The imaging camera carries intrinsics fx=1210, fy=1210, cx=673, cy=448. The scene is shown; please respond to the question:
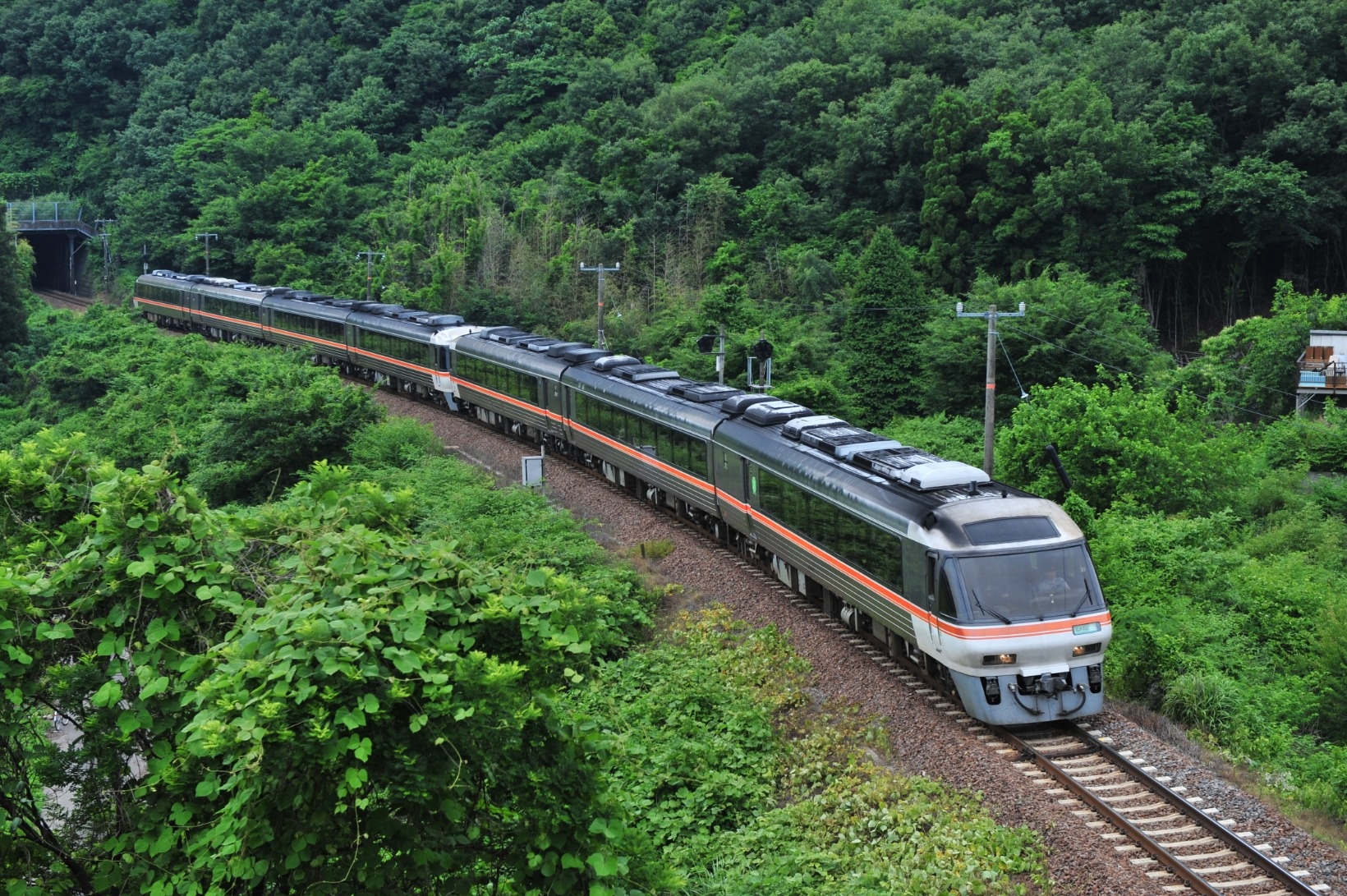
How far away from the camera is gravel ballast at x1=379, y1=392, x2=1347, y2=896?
34.1ft

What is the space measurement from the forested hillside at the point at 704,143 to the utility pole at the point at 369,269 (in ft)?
3.89

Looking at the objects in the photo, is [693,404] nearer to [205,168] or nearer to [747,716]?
[747,716]

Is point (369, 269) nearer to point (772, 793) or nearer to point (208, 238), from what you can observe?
point (208, 238)

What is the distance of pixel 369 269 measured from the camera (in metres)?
51.1

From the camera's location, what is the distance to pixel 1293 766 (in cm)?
1332

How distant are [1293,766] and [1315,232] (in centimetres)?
3761

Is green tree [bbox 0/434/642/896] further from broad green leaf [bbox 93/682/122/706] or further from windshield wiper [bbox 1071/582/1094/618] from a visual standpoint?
windshield wiper [bbox 1071/582/1094/618]

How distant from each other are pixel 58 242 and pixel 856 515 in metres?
79.9

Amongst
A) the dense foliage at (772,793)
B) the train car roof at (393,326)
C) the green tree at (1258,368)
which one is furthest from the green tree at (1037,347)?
the dense foliage at (772,793)

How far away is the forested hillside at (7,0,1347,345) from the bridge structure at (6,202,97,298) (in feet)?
8.62

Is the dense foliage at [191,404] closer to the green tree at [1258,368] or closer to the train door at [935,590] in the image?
the train door at [935,590]

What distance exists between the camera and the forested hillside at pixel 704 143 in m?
43.9

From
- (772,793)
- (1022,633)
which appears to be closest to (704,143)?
(1022,633)

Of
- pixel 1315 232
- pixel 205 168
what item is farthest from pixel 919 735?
pixel 205 168
